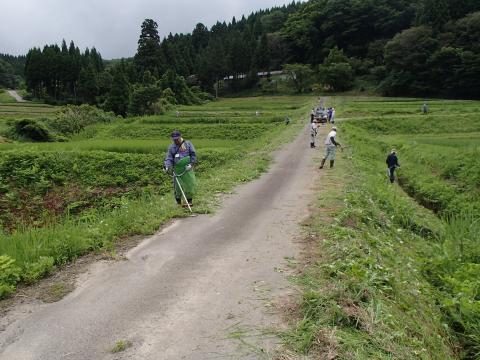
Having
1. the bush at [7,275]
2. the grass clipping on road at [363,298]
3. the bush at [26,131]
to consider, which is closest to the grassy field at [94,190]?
the bush at [7,275]

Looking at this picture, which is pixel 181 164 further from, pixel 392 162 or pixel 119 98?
pixel 119 98

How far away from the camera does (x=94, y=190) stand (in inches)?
743

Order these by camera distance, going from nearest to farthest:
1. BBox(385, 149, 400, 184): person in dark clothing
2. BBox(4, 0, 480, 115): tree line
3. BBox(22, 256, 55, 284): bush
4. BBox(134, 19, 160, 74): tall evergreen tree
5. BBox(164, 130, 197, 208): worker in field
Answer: BBox(22, 256, 55, 284): bush → BBox(164, 130, 197, 208): worker in field → BBox(385, 149, 400, 184): person in dark clothing → BBox(4, 0, 480, 115): tree line → BBox(134, 19, 160, 74): tall evergreen tree

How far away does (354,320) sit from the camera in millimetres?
4340

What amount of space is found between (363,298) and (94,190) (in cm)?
1629

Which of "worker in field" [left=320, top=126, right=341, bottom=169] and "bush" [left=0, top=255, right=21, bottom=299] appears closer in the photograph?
"bush" [left=0, top=255, right=21, bottom=299]

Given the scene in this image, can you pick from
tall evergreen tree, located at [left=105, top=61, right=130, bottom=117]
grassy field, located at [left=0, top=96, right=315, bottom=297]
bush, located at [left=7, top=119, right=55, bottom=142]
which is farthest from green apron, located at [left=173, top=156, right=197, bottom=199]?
tall evergreen tree, located at [left=105, top=61, right=130, bottom=117]

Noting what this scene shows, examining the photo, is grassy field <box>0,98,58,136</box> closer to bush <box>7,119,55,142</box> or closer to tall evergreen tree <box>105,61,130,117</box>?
bush <box>7,119,55,142</box>

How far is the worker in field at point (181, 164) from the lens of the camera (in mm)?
9305

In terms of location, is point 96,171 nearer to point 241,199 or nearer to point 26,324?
point 241,199

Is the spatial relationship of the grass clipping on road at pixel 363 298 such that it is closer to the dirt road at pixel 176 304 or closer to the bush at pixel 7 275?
the dirt road at pixel 176 304

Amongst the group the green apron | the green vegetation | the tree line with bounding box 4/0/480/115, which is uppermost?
the tree line with bounding box 4/0/480/115

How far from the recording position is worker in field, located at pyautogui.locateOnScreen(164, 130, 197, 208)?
9.30 m

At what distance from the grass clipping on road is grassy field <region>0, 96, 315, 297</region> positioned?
3307mm
